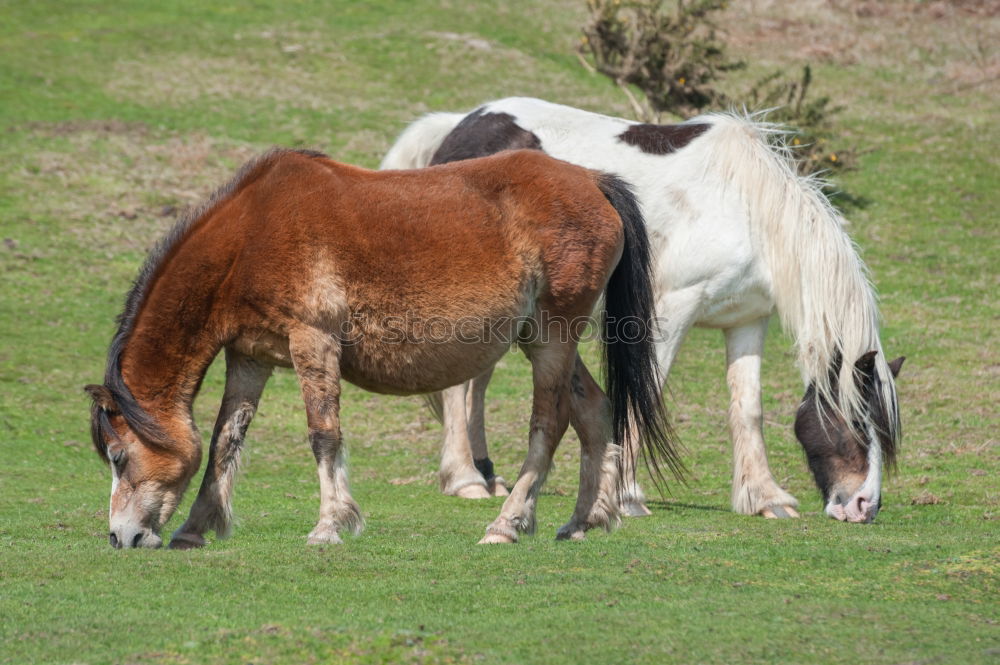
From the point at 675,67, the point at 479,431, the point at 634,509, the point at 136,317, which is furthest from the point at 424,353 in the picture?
the point at 675,67

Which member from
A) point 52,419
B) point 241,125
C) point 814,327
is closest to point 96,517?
point 52,419

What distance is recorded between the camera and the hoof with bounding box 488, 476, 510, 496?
10906mm

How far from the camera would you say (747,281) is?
383 inches

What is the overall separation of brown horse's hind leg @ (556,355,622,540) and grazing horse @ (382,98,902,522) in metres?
1.19

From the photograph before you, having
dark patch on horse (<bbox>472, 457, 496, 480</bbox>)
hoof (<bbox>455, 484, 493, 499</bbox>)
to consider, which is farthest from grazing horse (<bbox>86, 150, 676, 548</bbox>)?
dark patch on horse (<bbox>472, 457, 496, 480</bbox>)

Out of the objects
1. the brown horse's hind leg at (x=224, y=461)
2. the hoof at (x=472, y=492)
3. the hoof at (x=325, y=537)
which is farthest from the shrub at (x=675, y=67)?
the hoof at (x=325, y=537)

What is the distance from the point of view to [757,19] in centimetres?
3322

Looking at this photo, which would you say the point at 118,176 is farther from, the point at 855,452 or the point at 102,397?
the point at 855,452

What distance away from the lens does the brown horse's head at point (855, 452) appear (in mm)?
8578

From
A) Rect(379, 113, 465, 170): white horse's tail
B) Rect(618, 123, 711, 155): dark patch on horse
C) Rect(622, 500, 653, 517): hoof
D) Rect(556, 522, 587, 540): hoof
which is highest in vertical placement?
Rect(618, 123, 711, 155): dark patch on horse

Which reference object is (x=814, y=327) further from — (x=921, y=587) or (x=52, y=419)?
(x=52, y=419)

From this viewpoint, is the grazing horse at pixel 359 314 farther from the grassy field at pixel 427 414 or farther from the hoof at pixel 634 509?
the hoof at pixel 634 509

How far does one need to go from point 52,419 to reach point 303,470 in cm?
294

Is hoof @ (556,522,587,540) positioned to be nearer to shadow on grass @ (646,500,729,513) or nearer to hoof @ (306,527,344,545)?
hoof @ (306,527,344,545)
